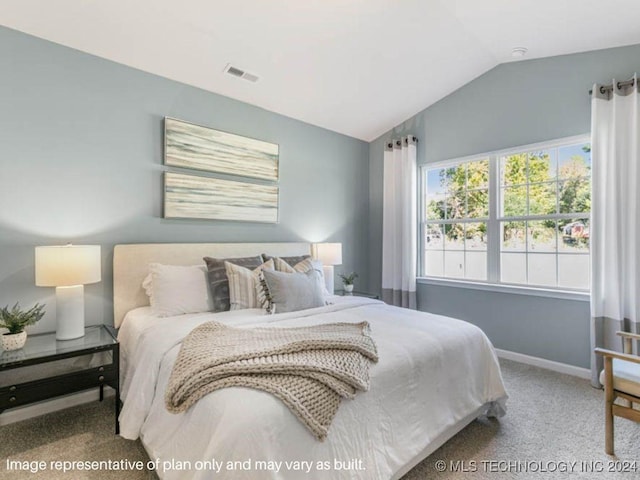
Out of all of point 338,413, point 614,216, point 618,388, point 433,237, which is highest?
point 614,216

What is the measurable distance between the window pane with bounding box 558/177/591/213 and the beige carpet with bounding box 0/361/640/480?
166 centimetres

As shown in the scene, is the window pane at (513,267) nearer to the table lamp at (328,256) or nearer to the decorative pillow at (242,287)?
the table lamp at (328,256)

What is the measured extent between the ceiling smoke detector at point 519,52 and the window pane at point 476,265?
2.01m

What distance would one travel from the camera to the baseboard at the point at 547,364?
2.94 meters

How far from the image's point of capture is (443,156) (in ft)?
13.0

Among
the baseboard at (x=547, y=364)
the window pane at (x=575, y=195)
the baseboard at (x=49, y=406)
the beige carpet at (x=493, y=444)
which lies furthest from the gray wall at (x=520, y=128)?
the baseboard at (x=49, y=406)

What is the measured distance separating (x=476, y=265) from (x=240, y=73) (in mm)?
3188

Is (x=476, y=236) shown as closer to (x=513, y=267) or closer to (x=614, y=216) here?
(x=513, y=267)

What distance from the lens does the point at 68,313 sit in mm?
2186

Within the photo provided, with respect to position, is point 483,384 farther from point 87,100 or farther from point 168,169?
point 87,100

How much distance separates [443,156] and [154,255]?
3.31m

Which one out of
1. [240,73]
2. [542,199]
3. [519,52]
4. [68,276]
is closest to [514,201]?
[542,199]

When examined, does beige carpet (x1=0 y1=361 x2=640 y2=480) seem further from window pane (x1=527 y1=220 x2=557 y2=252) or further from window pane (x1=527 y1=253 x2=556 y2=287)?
window pane (x1=527 y1=220 x2=557 y2=252)

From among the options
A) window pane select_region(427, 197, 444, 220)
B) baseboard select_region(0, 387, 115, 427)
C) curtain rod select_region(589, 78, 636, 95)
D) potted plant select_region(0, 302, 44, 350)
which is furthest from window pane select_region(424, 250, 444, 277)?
potted plant select_region(0, 302, 44, 350)
